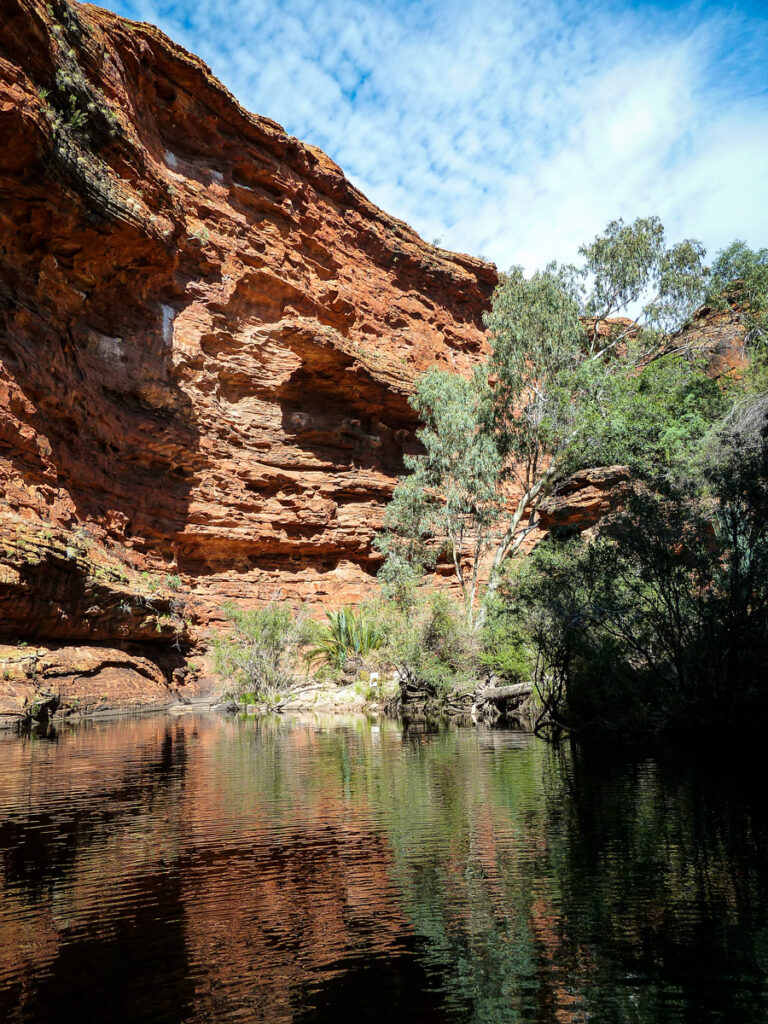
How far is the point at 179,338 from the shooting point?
32.5 meters

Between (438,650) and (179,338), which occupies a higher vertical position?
(179,338)

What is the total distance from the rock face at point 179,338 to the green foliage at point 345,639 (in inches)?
263

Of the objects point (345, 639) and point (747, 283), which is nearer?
point (345, 639)

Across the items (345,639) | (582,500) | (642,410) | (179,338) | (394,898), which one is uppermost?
(179,338)

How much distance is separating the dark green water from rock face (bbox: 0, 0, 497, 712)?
17.8 metres

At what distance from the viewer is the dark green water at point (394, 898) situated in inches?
112

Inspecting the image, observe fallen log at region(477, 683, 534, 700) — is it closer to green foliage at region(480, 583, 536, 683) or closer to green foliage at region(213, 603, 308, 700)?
green foliage at region(480, 583, 536, 683)

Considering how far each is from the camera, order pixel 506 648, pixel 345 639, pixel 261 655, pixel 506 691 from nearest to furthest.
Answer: pixel 506 691 < pixel 506 648 < pixel 261 655 < pixel 345 639

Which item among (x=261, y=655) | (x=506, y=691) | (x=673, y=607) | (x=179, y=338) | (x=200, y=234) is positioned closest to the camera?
(x=673, y=607)

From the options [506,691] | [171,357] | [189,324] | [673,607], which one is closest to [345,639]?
[506,691]

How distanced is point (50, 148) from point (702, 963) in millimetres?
28045

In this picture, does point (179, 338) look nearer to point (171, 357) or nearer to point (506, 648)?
point (171, 357)

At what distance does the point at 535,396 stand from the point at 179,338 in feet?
54.4

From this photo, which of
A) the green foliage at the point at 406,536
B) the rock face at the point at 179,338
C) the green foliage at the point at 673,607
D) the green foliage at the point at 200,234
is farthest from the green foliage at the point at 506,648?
the green foliage at the point at 200,234
